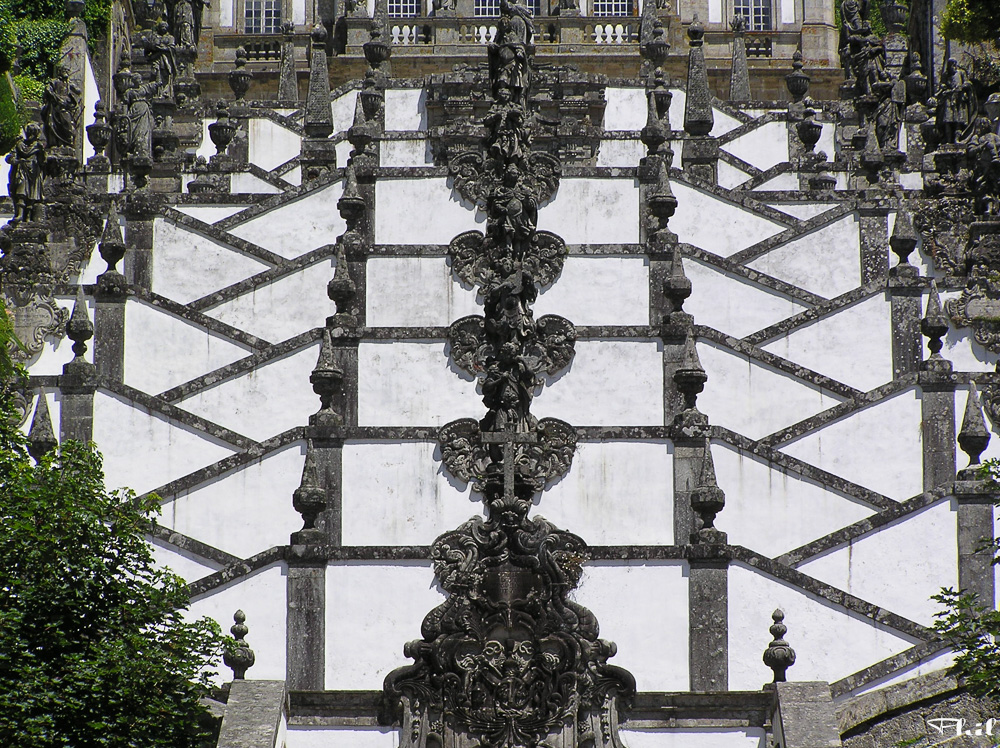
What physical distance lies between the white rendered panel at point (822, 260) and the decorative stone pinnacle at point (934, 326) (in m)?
2.50

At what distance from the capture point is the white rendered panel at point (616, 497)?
26297 millimetres

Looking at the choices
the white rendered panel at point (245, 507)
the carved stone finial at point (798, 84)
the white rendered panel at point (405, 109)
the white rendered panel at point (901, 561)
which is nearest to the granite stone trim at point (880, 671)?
the white rendered panel at point (901, 561)

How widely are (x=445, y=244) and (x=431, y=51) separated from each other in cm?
1520

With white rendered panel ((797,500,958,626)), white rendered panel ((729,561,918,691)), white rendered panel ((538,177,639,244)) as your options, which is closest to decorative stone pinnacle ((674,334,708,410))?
white rendered panel ((797,500,958,626))

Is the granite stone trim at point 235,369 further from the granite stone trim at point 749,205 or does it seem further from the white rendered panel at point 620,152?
the white rendered panel at point 620,152

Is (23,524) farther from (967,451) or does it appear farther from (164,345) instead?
(967,451)

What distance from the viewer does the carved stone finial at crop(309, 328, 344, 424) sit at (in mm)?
26859

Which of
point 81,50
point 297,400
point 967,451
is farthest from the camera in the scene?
point 81,50

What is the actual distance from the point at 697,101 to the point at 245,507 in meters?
14.1

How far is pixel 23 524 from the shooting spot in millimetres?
20234

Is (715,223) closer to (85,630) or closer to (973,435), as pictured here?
(973,435)

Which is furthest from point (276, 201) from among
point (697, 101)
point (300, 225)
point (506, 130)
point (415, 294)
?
point (697, 101)

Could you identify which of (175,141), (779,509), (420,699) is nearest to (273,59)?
(175,141)

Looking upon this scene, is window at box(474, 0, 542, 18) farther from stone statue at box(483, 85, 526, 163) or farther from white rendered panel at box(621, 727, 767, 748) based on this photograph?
white rendered panel at box(621, 727, 767, 748)
